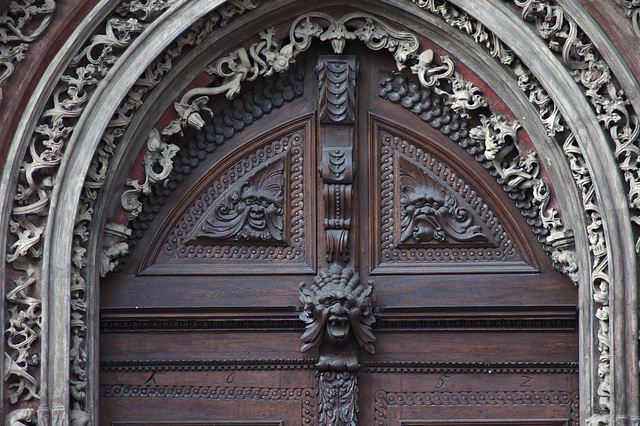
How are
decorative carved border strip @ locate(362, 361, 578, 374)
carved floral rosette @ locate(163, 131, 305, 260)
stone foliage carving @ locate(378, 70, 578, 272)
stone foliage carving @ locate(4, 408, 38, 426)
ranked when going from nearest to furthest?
stone foliage carving @ locate(4, 408, 38, 426), stone foliage carving @ locate(378, 70, 578, 272), decorative carved border strip @ locate(362, 361, 578, 374), carved floral rosette @ locate(163, 131, 305, 260)

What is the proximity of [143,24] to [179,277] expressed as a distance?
1129 mm

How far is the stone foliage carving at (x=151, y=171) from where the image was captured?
13.5ft

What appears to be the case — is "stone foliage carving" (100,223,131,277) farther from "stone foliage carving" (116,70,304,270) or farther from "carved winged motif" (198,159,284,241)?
"carved winged motif" (198,159,284,241)

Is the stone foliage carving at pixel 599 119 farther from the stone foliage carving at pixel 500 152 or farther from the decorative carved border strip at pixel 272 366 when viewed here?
the decorative carved border strip at pixel 272 366

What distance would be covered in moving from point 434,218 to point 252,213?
823 mm

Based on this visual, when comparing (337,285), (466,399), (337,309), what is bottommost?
(466,399)

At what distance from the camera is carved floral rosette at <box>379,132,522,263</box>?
13.9ft

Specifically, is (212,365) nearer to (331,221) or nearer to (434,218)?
(331,221)

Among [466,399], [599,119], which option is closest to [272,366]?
[466,399]

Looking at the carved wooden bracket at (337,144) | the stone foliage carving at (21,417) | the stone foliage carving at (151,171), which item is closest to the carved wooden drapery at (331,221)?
the carved wooden bracket at (337,144)

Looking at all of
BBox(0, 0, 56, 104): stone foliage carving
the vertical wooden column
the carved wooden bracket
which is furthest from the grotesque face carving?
BBox(0, 0, 56, 104): stone foliage carving

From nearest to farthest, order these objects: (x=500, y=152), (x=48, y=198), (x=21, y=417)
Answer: (x=21, y=417), (x=48, y=198), (x=500, y=152)

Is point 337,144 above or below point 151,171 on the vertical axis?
above

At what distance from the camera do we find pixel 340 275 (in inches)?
165
